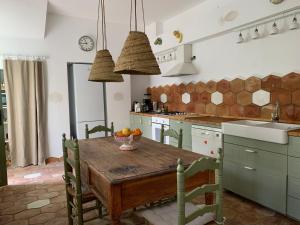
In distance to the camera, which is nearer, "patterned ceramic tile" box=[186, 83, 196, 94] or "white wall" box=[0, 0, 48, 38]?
"white wall" box=[0, 0, 48, 38]

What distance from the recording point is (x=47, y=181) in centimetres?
350

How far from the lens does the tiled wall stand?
9.14ft

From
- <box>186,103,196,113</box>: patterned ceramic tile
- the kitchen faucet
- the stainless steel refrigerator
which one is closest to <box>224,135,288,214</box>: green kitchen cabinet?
the kitchen faucet

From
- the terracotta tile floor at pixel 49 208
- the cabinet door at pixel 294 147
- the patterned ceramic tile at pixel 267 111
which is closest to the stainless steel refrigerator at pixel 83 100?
the terracotta tile floor at pixel 49 208

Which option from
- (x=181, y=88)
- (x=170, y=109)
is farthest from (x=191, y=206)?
(x=170, y=109)

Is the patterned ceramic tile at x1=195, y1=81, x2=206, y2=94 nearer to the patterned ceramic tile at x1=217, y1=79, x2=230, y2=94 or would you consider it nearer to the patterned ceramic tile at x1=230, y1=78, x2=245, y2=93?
the patterned ceramic tile at x1=217, y1=79, x2=230, y2=94

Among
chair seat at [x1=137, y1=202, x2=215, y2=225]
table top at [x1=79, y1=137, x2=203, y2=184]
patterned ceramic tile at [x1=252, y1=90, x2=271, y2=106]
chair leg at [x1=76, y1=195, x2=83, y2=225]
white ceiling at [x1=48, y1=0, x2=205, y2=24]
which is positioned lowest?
chair leg at [x1=76, y1=195, x2=83, y2=225]

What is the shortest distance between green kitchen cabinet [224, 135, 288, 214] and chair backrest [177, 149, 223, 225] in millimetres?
1133

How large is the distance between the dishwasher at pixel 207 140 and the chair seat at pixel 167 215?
4.51 feet

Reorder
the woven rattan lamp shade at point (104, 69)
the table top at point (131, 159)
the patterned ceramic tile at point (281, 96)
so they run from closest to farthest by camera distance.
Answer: the table top at point (131, 159)
the woven rattan lamp shade at point (104, 69)
the patterned ceramic tile at point (281, 96)

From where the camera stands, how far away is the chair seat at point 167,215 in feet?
4.99

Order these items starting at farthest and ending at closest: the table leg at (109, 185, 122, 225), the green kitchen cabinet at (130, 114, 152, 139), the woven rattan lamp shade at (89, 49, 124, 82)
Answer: the green kitchen cabinet at (130, 114, 152, 139), the woven rattan lamp shade at (89, 49, 124, 82), the table leg at (109, 185, 122, 225)

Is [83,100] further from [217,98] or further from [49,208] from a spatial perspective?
[217,98]

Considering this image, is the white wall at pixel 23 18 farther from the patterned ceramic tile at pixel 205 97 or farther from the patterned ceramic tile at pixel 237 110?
the patterned ceramic tile at pixel 237 110
